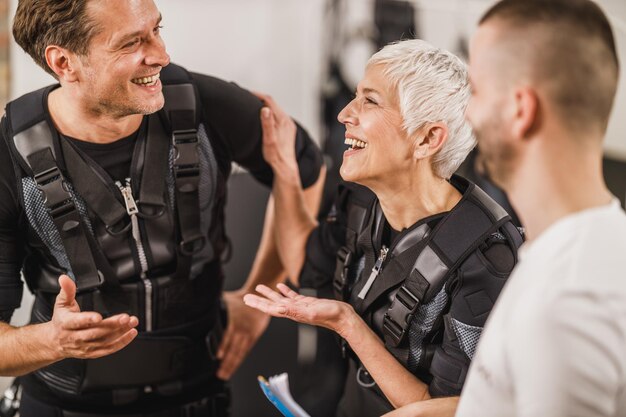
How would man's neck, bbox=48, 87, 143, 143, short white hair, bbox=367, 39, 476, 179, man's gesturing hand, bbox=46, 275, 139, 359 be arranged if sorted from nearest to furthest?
man's gesturing hand, bbox=46, 275, 139, 359 < short white hair, bbox=367, 39, 476, 179 < man's neck, bbox=48, 87, 143, 143

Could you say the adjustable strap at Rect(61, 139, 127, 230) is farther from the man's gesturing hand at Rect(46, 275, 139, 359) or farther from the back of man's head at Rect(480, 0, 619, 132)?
the back of man's head at Rect(480, 0, 619, 132)

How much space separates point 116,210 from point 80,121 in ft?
0.71

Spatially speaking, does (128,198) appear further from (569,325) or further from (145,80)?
(569,325)

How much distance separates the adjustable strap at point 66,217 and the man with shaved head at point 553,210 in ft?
3.06

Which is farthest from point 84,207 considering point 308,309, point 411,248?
point 411,248

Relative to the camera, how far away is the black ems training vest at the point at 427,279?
145 centimetres

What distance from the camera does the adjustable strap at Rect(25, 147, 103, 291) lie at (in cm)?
159

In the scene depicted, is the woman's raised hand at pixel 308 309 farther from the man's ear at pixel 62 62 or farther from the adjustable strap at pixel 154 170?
the man's ear at pixel 62 62

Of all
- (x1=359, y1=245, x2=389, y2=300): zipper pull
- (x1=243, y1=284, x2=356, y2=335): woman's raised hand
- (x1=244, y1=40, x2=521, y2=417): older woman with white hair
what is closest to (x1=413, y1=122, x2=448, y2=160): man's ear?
(x1=244, y1=40, x2=521, y2=417): older woman with white hair

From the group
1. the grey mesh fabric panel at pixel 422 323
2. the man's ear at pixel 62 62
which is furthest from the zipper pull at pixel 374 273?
the man's ear at pixel 62 62

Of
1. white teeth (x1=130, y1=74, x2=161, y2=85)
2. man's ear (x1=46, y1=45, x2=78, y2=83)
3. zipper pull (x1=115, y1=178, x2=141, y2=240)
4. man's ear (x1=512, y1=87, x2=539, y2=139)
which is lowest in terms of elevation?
zipper pull (x1=115, y1=178, x2=141, y2=240)

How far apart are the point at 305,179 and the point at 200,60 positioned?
147 cm

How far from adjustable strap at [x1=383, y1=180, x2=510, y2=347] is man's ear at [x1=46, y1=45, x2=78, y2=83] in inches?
33.4

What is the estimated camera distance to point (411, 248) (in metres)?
1.56
